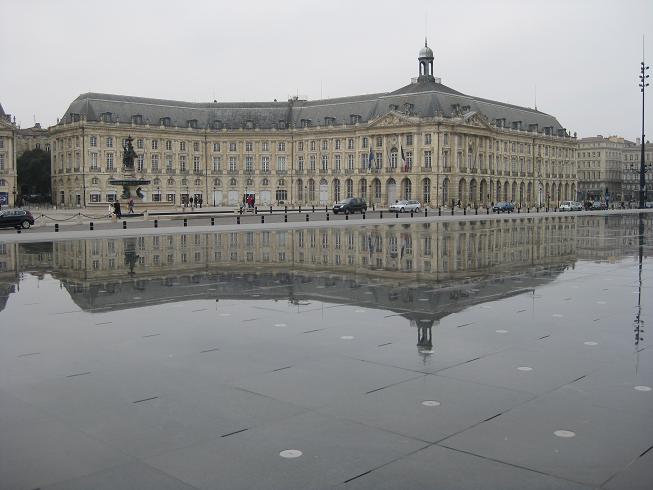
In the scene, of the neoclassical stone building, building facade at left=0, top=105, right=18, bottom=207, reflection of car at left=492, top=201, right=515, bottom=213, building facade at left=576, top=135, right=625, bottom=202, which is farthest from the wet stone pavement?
building facade at left=576, top=135, right=625, bottom=202

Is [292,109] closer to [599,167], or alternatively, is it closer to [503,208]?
[503,208]

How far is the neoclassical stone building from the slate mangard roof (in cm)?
18

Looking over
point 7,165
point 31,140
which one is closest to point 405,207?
point 7,165

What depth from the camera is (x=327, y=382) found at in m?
8.57

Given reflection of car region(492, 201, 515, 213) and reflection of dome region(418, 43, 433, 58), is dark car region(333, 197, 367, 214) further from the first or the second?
reflection of dome region(418, 43, 433, 58)

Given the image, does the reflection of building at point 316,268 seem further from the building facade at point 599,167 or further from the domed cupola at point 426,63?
the building facade at point 599,167

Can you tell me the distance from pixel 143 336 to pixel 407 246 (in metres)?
17.6

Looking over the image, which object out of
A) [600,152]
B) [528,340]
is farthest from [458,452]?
[600,152]

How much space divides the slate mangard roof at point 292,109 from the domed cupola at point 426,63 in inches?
48.6

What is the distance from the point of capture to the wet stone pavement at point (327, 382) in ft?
19.9

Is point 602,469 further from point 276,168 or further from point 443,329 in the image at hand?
point 276,168

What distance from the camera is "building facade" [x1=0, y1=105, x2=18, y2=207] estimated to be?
10931 centimetres

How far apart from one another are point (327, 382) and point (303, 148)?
11136cm

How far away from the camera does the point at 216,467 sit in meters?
6.05
